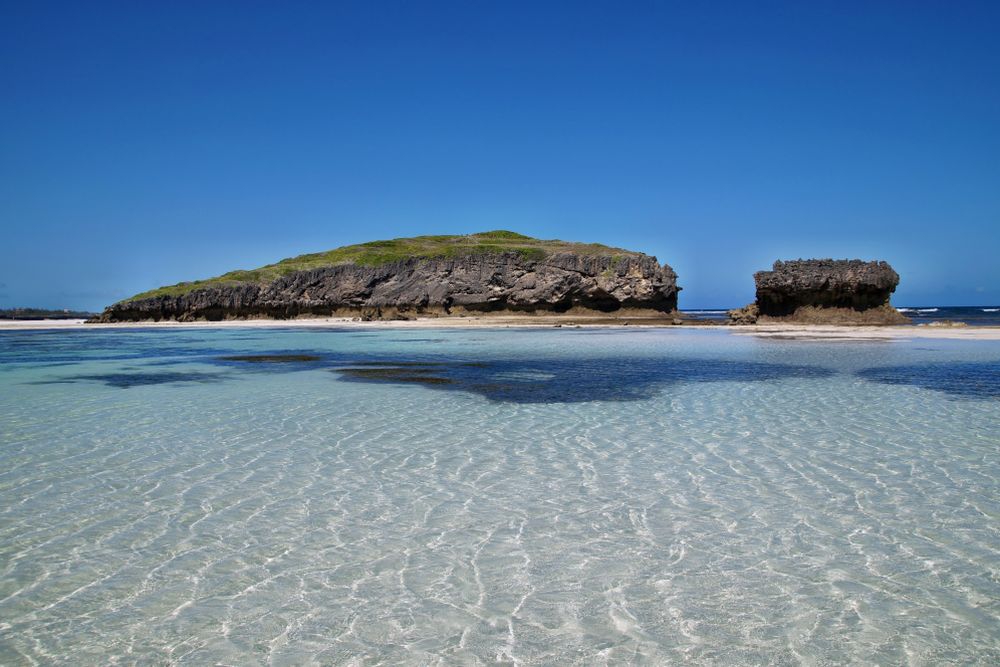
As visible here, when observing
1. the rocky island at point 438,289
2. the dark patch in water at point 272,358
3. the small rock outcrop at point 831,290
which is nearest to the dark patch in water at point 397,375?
the dark patch in water at point 272,358

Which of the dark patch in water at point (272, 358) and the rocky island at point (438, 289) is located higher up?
the rocky island at point (438, 289)

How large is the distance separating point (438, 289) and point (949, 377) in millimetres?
52837

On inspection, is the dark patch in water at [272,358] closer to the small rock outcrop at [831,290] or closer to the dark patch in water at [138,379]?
the dark patch in water at [138,379]

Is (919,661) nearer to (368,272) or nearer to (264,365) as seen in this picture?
(264,365)

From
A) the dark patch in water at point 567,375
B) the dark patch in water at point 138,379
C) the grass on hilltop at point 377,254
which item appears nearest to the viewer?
the dark patch in water at point 567,375

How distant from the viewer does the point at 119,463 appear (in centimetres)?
749

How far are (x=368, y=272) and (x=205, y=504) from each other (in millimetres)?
62406

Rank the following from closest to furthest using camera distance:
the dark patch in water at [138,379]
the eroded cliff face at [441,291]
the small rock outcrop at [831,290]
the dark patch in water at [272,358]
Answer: the dark patch in water at [138,379] < the dark patch in water at [272,358] < the small rock outcrop at [831,290] < the eroded cliff face at [441,291]

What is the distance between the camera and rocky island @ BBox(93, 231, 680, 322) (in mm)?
62156

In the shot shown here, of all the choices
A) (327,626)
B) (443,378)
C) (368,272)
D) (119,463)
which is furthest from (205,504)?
(368,272)

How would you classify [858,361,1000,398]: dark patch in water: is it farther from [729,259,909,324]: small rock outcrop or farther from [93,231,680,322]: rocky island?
[93,231,680,322]: rocky island

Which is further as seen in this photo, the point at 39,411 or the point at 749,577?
the point at 39,411

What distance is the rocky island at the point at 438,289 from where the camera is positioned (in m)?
62.2

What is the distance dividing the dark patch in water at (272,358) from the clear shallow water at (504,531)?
906cm
